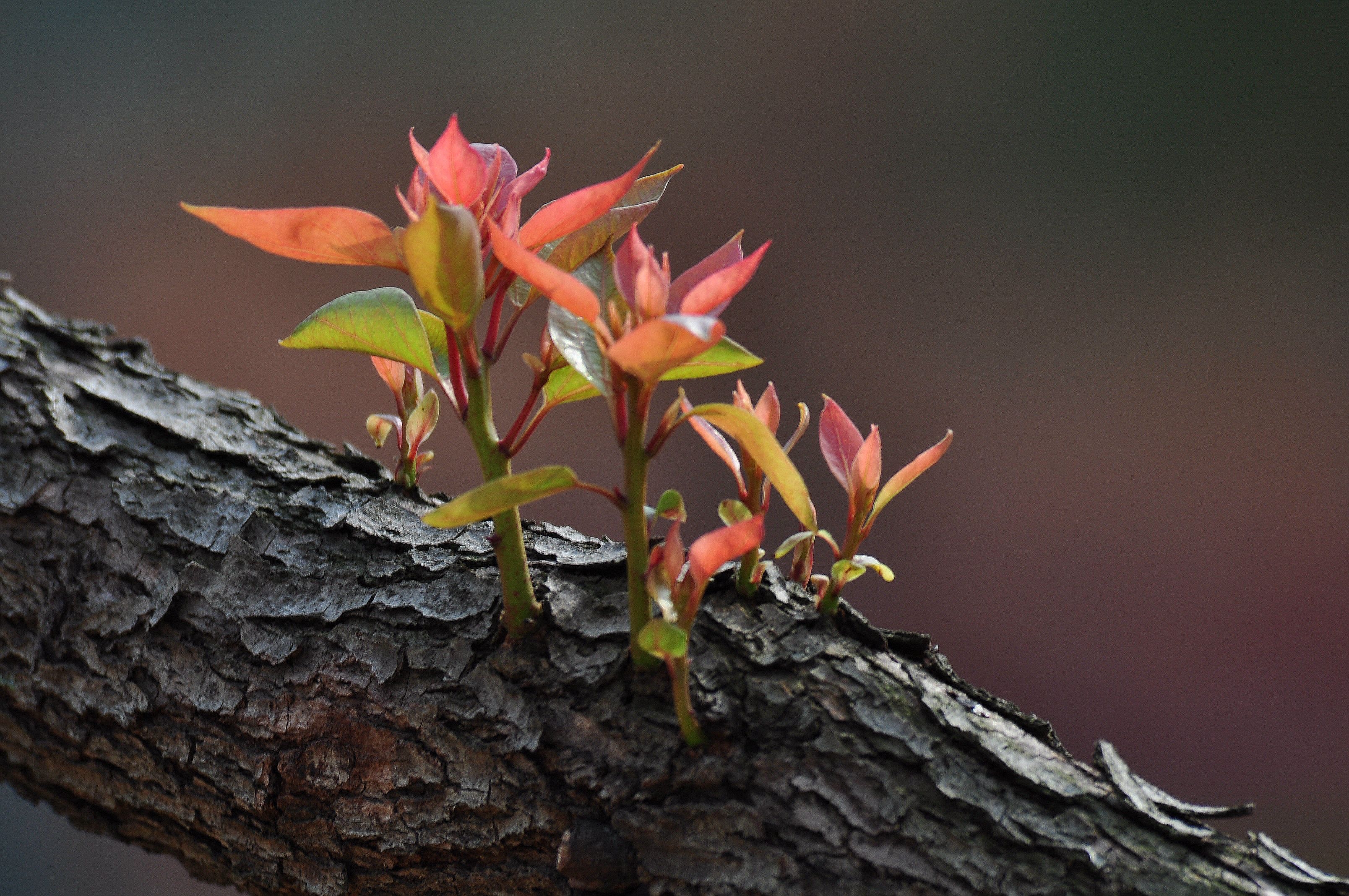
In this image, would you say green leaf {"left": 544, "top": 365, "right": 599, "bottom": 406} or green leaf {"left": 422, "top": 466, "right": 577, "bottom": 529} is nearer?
green leaf {"left": 422, "top": 466, "right": 577, "bottom": 529}

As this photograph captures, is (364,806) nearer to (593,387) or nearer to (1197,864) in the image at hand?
(593,387)

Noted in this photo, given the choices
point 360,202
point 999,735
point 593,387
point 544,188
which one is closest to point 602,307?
point 593,387

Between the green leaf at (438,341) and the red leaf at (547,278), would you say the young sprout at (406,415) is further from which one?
the red leaf at (547,278)

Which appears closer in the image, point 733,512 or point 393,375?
point 733,512

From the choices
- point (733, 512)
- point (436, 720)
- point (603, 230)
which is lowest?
point (436, 720)

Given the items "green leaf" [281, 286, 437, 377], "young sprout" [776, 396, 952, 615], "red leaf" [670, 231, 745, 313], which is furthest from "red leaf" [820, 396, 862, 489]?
"green leaf" [281, 286, 437, 377]

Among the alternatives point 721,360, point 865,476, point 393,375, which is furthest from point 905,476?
point 393,375

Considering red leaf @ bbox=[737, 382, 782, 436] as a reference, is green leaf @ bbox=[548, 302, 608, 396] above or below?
below

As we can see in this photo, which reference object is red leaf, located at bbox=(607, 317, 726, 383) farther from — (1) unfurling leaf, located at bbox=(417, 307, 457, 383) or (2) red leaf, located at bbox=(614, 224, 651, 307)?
(1) unfurling leaf, located at bbox=(417, 307, 457, 383)

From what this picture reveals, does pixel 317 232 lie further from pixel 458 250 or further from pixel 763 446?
pixel 763 446
